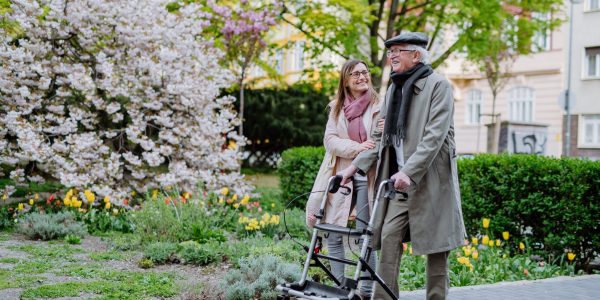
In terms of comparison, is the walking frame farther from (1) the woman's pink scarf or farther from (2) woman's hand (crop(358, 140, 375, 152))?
(1) the woman's pink scarf

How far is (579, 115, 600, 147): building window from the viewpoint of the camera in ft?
111

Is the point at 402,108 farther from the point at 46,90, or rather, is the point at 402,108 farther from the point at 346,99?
the point at 46,90

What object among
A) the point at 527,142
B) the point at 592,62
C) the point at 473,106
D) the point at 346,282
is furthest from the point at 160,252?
the point at 473,106

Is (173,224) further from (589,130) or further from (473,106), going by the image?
(473,106)

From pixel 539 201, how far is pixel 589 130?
2764cm

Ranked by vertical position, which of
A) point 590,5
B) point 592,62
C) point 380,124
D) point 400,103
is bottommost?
point 380,124

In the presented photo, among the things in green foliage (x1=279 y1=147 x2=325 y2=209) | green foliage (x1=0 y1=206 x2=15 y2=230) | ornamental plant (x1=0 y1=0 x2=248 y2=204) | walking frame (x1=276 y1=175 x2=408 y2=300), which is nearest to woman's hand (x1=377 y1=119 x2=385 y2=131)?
walking frame (x1=276 y1=175 x2=408 y2=300)

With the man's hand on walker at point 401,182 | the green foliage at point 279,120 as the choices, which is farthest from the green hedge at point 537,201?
the green foliage at point 279,120

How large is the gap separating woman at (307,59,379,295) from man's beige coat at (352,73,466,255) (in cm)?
67

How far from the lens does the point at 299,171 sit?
13.4m

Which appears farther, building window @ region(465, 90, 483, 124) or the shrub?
building window @ region(465, 90, 483, 124)

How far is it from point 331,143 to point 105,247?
4130 millimetres

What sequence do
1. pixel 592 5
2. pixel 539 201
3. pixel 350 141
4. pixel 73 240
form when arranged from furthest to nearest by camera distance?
pixel 592 5 < pixel 73 240 < pixel 539 201 < pixel 350 141

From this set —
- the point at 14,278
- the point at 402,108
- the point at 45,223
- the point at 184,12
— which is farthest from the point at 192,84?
the point at 402,108
